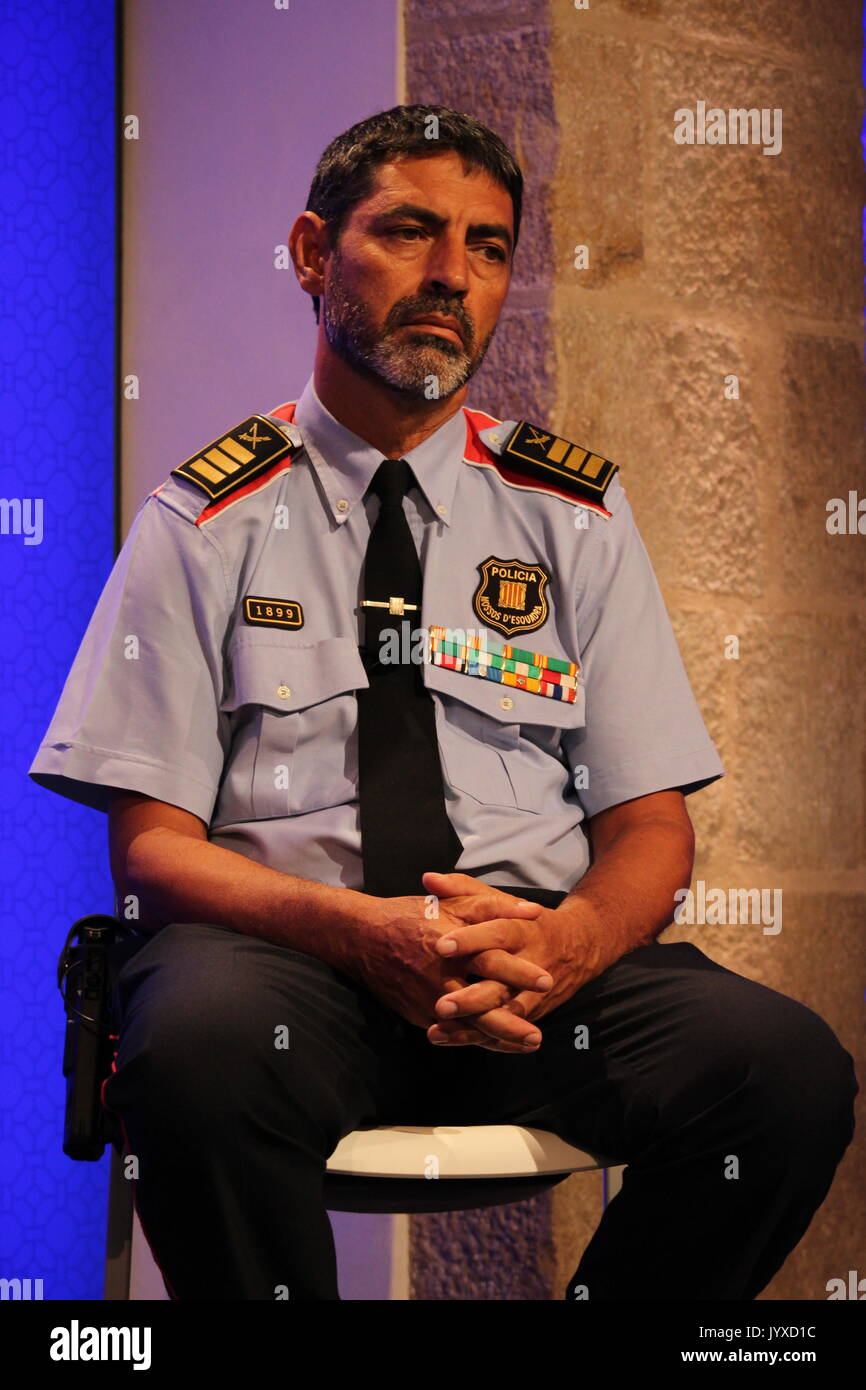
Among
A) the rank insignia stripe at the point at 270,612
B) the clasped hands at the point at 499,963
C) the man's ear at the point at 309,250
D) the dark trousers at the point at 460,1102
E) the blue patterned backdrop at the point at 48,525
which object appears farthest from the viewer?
the blue patterned backdrop at the point at 48,525

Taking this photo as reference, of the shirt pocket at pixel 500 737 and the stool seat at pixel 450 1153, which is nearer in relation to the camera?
the stool seat at pixel 450 1153

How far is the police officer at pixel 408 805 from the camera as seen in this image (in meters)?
1.37

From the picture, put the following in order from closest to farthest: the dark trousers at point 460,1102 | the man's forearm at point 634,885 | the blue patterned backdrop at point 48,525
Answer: the dark trousers at point 460,1102 → the man's forearm at point 634,885 → the blue patterned backdrop at point 48,525

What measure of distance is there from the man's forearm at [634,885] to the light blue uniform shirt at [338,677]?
0.07 m

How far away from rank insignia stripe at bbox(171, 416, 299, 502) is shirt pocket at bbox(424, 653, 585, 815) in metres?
0.34

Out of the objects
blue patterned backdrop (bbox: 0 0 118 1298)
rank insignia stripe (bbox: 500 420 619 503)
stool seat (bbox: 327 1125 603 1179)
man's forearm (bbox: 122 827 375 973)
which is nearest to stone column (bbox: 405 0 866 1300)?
rank insignia stripe (bbox: 500 420 619 503)

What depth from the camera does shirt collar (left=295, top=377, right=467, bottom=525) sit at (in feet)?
5.93

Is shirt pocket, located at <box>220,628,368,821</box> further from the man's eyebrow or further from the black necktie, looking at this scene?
the man's eyebrow

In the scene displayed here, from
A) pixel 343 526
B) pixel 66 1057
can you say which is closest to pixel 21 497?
pixel 343 526

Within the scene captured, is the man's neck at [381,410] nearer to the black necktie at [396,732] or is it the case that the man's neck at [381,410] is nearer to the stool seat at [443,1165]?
the black necktie at [396,732]

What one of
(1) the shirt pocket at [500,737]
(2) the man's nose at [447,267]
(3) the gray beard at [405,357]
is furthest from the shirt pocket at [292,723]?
(2) the man's nose at [447,267]

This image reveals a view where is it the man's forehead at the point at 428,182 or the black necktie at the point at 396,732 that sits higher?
the man's forehead at the point at 428,182

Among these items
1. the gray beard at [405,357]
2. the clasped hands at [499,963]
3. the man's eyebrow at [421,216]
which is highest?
the man's eyebrow at [421,216]

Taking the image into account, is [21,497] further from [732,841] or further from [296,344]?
[732,841]
